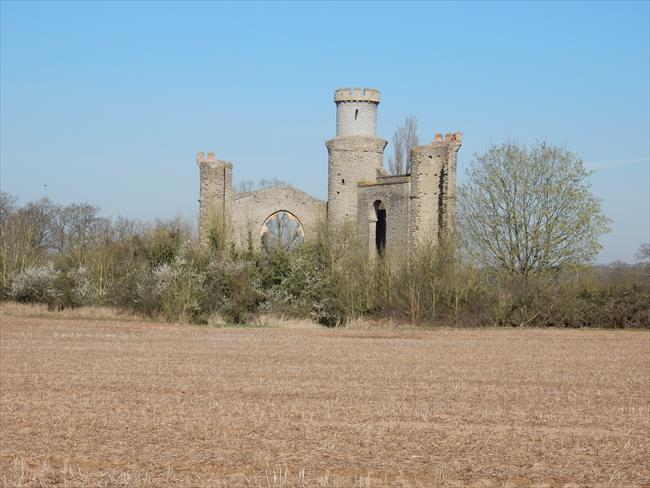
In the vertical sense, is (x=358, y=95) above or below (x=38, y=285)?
above

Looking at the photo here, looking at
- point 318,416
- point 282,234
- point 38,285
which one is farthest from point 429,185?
point 318,416

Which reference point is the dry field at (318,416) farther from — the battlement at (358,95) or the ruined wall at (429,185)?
the battlement at (358,95)

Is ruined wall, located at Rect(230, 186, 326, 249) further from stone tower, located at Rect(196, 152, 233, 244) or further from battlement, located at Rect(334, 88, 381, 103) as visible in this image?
battlement, located at Rect(334, 88, 381, 103)

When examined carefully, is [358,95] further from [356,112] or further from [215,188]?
[215,188]

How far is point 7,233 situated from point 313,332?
1681cm

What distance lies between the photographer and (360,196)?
122 ft

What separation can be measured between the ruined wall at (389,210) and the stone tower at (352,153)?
0.50m

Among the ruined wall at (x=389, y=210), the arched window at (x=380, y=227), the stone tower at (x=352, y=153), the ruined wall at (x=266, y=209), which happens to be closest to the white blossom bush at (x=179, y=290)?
the ruined wall at (x=266, y=209)

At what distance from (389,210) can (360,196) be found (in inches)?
76.6

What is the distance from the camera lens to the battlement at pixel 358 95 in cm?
3816

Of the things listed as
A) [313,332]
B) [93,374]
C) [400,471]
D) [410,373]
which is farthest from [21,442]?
[313,332]

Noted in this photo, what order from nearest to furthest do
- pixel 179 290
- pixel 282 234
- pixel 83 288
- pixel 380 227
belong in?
pixel 179 290, pixel 83 288, pixel 380 227, pixel 282 234

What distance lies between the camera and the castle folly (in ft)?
112

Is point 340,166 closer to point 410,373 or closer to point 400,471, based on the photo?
point 410,373
